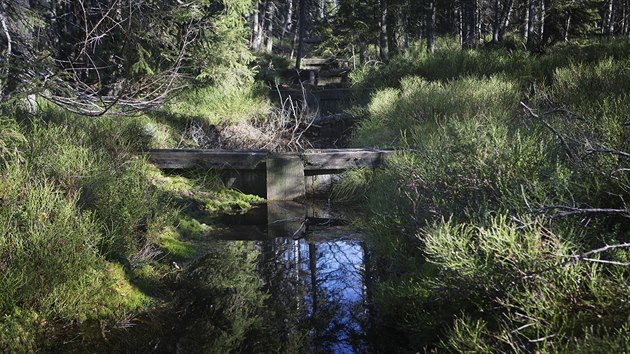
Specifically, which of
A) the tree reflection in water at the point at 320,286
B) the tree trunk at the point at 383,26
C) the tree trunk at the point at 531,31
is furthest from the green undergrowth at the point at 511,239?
the tree trunk at the point at 383,26

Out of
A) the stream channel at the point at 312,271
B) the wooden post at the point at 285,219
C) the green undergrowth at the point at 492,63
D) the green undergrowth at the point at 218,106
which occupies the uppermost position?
the green undergrowth at the point at 492,63

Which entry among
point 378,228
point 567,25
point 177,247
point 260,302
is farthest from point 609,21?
point 260,302

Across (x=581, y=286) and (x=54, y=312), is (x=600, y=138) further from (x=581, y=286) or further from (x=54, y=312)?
(x=54, y=312)

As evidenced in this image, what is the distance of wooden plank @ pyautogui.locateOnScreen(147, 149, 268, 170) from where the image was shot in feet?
29.5

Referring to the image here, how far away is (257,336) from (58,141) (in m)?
3.79

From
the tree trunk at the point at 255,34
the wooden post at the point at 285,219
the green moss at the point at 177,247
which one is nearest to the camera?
the green moss at the point at 177,247

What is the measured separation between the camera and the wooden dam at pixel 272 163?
29.5ft

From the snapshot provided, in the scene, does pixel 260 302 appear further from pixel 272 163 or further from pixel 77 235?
pixel 272 163

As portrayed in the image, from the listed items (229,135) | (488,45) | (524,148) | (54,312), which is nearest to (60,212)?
(54,312)

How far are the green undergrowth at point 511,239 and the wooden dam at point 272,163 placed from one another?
8.25 feet

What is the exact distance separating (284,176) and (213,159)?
1.21 metres

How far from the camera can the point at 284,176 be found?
9250 millimetres

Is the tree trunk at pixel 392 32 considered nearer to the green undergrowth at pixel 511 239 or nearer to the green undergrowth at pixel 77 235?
the green undergrowth at pixel 77 235

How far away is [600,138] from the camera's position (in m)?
4.36
